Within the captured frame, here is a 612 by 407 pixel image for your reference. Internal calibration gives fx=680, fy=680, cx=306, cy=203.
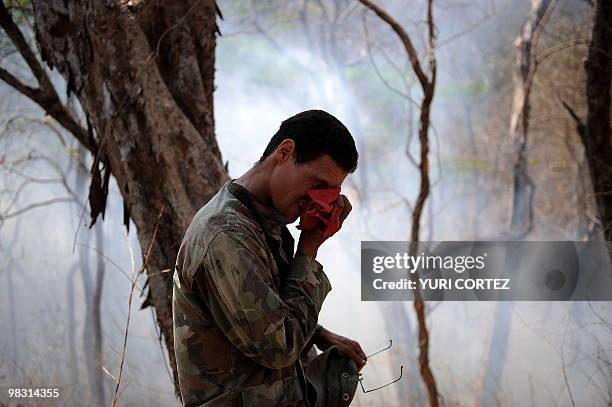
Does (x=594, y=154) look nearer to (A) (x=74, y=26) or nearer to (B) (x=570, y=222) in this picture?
(A) (x=74, y=26)

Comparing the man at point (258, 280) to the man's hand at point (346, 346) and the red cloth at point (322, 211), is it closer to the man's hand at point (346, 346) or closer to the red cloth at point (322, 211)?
the red cloth at point (322, 211)

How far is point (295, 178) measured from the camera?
A: 1.52m

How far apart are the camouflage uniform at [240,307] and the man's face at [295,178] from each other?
35 mm

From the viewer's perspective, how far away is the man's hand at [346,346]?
5.55 feet

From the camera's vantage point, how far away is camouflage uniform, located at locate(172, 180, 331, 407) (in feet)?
4.42

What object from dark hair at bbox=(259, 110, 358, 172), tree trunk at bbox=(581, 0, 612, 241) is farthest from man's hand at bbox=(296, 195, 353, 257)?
tree trunk at bbox=(581, 0, 612, 241)

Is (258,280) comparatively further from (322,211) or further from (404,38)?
(404,38)

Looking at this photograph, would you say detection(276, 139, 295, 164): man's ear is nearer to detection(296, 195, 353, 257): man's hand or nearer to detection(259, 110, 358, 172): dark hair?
detection(259, 110, 358, 172): dark hair

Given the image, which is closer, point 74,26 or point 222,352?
point 222,352

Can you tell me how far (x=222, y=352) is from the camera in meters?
1.46

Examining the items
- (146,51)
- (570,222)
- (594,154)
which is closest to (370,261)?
(594,154)

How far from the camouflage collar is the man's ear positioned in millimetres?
107

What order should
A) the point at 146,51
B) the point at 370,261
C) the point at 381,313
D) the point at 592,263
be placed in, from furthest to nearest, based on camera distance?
the point at 381,313, the point at 370,261, the point at 592,263, the point at 146,51

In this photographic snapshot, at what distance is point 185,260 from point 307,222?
28 centimetres
